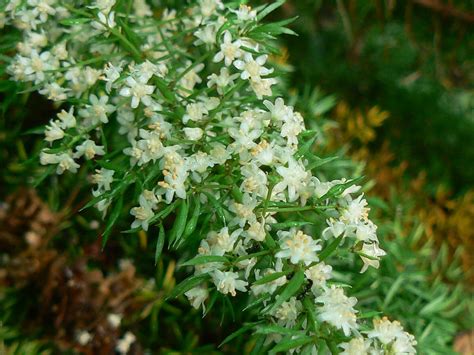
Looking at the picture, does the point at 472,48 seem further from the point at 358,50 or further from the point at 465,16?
the point at 358,50

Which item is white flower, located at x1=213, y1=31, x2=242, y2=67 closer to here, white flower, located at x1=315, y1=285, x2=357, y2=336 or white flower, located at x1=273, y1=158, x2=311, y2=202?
white flower, located at x1=273, y1=158, x2=311, y2=202

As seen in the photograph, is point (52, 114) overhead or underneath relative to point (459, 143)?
overhead

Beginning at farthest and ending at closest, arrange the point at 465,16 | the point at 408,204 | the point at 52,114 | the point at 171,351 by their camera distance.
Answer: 1. the point at 465,16
2. the point at 408,204
3. the point at 52,114
4. the point at 171,351

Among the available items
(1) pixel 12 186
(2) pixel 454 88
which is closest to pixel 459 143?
(2) pixel 454 88

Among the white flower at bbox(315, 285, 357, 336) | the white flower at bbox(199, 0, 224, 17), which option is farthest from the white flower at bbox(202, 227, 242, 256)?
the white flower at bbox(199, 0, 224, 17)

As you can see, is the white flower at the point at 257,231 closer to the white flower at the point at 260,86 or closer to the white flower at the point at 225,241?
the white flower at the point at 225,241

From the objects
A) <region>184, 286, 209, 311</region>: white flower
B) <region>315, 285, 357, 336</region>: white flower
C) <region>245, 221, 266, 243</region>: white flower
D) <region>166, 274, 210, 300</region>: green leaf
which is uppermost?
<region>245, 221, 266, 243</region>: white flower

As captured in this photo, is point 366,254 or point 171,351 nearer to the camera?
point 366,254

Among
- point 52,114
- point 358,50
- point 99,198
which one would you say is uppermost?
point 99,198
